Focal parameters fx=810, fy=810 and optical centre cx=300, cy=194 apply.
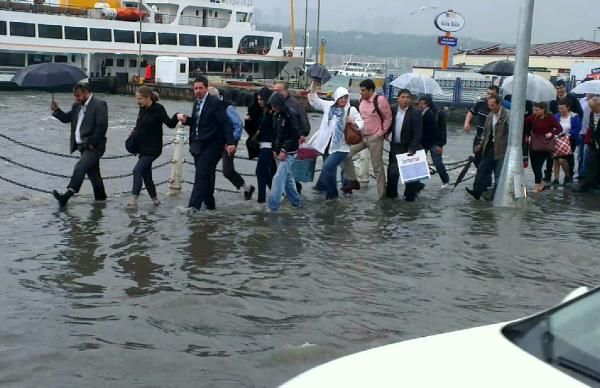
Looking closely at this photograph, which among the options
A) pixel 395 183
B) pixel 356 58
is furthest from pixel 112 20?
pixel 356 58

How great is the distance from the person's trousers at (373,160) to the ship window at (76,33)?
2018 inches

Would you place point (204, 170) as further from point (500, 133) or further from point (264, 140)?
point (500, 133)

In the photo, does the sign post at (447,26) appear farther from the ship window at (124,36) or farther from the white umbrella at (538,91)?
the white umbrella at (538,91)

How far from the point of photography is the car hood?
3.06m

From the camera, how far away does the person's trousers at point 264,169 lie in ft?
35.0

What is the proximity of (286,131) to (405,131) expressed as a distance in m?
1.98

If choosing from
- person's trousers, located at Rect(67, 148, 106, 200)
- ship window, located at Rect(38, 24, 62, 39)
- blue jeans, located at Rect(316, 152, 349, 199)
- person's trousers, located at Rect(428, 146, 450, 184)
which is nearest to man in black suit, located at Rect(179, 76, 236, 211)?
person's trousers, located at Rect(67, 148, 106, 200)

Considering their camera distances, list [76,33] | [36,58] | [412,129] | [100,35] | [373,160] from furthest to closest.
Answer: [100,35], [76,33], [36,58], [373,160], [412,129]

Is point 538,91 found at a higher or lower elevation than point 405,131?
higher

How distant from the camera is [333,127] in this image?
11.0 m

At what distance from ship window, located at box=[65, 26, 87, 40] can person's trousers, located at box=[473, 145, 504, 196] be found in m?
52.0

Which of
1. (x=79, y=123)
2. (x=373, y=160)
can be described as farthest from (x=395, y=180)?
(x=79, y=123)

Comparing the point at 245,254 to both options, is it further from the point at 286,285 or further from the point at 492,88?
the point at 492,88

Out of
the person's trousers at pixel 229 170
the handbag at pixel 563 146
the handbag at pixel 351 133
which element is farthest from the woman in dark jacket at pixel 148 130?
the handbag at pixel 563 146
